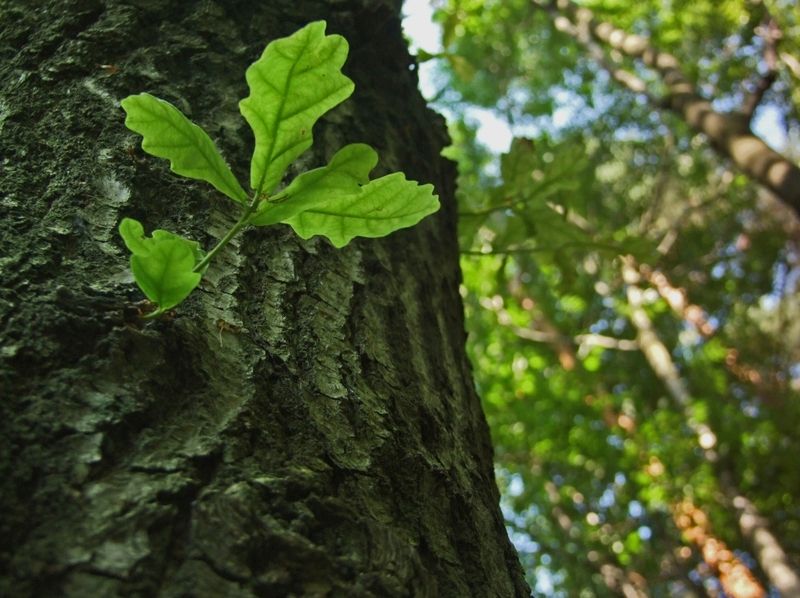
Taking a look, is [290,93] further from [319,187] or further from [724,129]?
[724,129]

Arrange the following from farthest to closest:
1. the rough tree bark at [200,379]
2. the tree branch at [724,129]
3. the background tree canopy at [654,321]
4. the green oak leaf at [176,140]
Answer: the background tree canopy at [654,321], the tree branch at [724,129], the green oak leaf at [176,140], the rough tree bark at [200,379]

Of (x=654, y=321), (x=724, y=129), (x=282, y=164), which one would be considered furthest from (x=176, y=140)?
(x=654, y=321)

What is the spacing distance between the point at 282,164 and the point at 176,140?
10cm

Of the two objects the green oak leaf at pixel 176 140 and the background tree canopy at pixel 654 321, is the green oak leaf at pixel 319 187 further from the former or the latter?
the background tree canopy at pixel 654 321

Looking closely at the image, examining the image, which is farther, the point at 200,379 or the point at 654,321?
the point at 654,321

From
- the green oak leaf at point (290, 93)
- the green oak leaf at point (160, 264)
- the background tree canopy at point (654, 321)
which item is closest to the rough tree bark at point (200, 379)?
the green oak leaf at point (160, 264)

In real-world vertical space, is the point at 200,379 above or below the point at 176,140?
below

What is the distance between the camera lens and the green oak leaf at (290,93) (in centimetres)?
61

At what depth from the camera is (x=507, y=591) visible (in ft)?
2.21

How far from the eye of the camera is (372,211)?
677 mm

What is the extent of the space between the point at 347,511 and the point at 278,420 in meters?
0.11

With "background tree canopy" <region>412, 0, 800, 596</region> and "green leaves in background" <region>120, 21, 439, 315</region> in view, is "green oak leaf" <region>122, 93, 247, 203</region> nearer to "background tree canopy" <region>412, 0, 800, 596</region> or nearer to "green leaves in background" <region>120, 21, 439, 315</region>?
"green leaves in background" <region>120, 21, 439, 315</region>

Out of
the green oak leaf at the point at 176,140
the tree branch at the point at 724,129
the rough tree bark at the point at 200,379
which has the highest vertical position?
the green oak leaf at the point at 176,140

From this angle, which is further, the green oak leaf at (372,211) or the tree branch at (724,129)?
the tree branch at (724,129)
